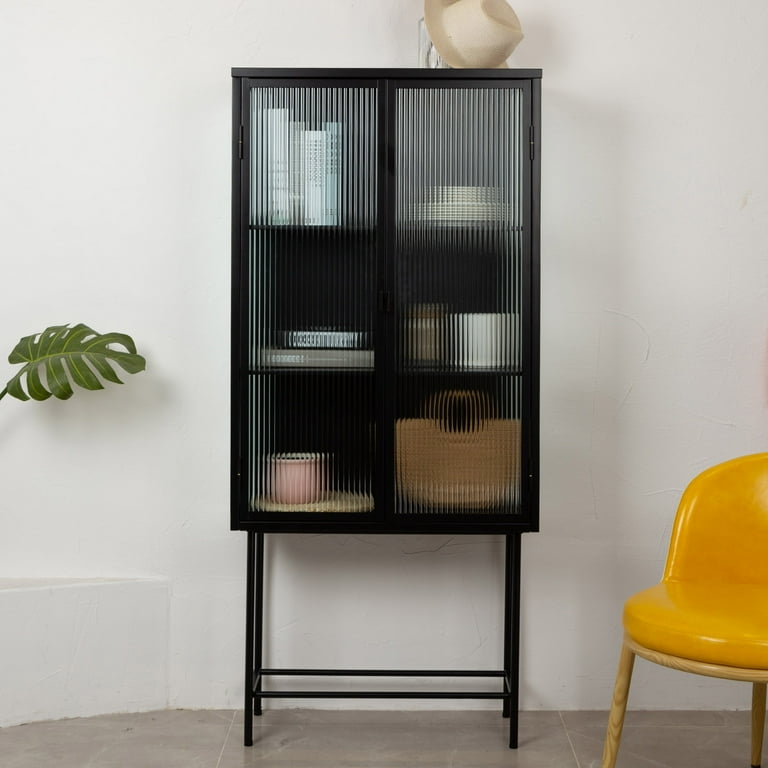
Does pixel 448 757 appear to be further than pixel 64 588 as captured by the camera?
No

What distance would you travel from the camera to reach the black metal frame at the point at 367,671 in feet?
7.73

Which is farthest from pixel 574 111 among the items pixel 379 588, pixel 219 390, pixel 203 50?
pixel 379 588

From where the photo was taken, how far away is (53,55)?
2.57 meters

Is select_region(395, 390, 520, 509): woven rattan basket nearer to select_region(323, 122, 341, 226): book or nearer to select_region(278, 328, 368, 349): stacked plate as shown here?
select_region(278, 328, 368, 349): stacked plate

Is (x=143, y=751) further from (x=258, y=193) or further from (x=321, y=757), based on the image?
(x=258, y=193)

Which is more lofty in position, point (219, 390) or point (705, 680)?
point (219, 390)

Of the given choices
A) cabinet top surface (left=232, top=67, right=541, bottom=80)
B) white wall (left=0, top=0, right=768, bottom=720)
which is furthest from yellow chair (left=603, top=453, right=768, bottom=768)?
cabinet top surface (left=232, top=67, right=541, bottom=80)

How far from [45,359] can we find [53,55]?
93cm

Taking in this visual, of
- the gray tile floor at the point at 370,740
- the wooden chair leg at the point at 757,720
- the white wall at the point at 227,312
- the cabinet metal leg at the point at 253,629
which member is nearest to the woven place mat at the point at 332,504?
the cabinet metal leg at the point at 253,629

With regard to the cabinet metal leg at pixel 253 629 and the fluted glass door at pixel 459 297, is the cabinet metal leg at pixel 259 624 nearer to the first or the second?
the cabinet metal leg at pixel 253 629

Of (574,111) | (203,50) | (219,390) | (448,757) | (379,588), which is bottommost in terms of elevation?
(448,757)

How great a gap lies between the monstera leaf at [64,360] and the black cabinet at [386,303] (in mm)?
417

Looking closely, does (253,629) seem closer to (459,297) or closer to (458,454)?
(458,454)

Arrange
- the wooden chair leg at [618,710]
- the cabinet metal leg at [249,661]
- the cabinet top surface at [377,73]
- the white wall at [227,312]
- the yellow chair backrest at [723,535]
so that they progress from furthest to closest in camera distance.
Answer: the white wall at [227,312] < the cabinet metal leg at [249,661] < the cabinet top surface at [377,73] < the yellow chair backrest at [723,535] < the wooden chair leg at [618,710]
